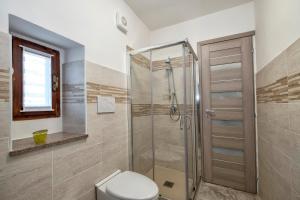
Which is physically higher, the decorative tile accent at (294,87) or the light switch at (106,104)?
the decorative tile accent at (294,87)

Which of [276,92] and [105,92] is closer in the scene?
[276,92]

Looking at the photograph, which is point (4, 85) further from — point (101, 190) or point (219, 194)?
point (219, 194)

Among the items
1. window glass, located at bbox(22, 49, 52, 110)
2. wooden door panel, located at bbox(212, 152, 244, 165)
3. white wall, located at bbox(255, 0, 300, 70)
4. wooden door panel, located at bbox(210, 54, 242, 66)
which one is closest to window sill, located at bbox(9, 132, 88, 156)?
window glass, located at bbox(22, 49, 52, 110)

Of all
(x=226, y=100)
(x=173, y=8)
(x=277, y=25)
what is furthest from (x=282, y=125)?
(x=173, y=8)

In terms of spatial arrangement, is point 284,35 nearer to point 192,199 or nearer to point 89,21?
point 89,21

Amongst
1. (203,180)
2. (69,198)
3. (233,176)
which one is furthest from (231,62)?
(69,198)

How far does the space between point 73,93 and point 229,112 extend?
6.44ft

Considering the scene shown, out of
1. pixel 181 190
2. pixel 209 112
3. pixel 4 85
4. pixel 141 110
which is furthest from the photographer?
pixel 209 112

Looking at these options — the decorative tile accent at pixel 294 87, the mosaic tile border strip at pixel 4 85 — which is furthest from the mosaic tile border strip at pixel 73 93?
the decorative tile accent at pixel 294 87

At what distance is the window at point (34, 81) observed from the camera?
3.46ft

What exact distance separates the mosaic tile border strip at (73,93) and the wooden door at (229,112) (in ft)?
5.47

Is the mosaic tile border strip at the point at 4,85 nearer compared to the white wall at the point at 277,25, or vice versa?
the mosaic tile border strip at the point at 4,85

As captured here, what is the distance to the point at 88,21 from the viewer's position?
4.41 feet

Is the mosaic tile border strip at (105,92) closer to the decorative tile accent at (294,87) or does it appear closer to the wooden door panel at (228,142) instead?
the wooden door panel at (228,142)
